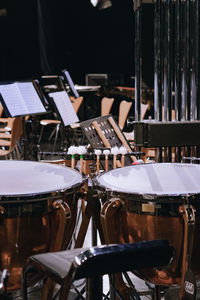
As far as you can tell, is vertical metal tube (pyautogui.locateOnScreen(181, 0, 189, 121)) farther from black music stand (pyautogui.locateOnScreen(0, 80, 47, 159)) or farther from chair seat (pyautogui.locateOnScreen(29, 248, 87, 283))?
black music stand (pyautogui.locateOnScreen(0, 80, 47, 159))

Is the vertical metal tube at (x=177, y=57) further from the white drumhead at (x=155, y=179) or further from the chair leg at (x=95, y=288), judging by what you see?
the chair leg at (x=95, y=288)

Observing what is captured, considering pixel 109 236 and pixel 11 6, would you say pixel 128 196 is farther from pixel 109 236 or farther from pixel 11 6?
pixel 11 6

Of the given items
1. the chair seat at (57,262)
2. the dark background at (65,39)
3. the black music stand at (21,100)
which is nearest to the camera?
the chair seat at (57,262)

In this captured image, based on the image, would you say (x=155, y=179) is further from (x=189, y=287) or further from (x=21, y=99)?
(x=21, y=99)

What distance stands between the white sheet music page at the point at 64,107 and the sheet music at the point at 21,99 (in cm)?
17

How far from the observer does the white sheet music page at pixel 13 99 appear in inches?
201

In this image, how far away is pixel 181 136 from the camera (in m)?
2.51

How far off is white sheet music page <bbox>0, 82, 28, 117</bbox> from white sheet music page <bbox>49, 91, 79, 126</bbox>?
0.34m

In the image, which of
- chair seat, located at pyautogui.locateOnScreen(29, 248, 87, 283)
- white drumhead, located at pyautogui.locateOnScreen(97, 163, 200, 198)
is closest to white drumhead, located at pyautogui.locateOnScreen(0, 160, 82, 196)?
white drumhead, located at pyautogui.locateOnScreen(97, 163, 200, 198)

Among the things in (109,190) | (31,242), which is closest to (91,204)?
(109,190)

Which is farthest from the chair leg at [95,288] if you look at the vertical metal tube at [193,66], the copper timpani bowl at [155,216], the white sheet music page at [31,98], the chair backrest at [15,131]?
the chair backrest at [15,131]

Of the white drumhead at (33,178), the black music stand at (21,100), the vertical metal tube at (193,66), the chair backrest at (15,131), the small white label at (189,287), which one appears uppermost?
the vertical metal tube at (193,66)

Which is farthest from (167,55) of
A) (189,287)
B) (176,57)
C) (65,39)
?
(65,39)

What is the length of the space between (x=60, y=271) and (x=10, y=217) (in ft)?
1.43
